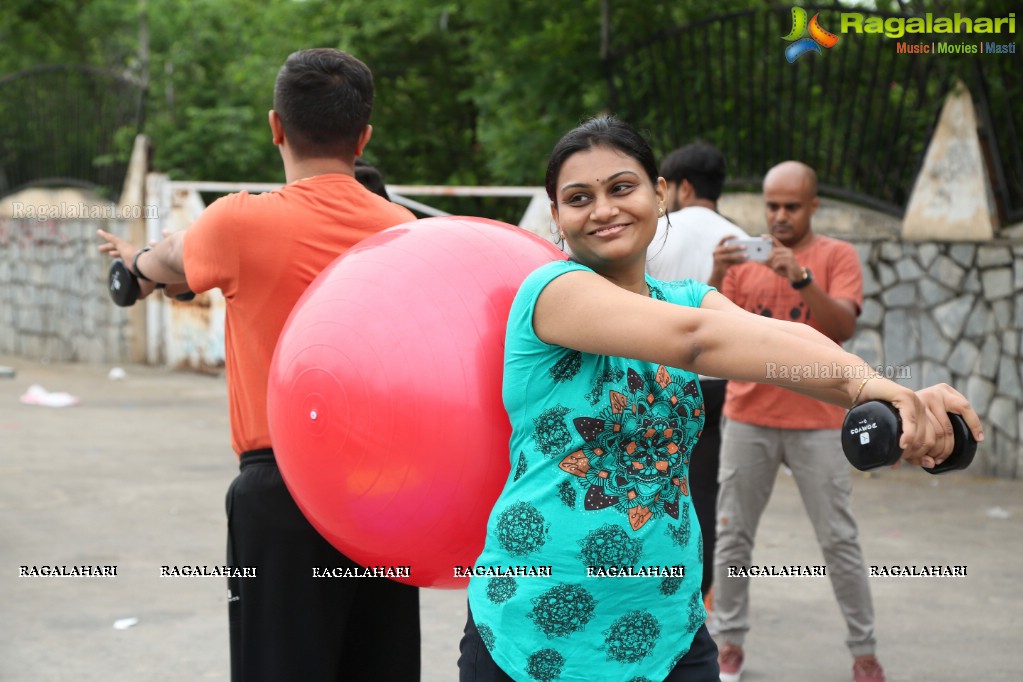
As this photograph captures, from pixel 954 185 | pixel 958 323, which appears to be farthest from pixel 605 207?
pixel 954 185

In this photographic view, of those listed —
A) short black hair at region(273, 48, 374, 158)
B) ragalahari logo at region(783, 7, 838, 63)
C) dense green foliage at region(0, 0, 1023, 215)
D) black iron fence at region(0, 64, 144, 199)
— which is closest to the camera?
short black hair at region(273, 48, 374, 158)

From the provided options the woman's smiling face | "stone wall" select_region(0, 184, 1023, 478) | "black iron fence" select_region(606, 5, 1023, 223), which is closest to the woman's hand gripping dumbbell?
the woman's smiling face

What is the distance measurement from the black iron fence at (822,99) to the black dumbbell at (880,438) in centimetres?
726

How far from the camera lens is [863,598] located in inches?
181

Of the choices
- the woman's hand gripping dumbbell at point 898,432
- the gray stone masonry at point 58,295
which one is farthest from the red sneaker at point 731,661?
the gray stone masonry at point 58,295

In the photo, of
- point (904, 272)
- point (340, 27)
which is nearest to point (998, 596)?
point (904, 272)

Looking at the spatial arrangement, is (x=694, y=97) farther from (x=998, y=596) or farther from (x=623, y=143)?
(x=623, y=143)

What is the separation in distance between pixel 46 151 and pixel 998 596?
14.4 m

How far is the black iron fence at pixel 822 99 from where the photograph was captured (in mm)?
8648

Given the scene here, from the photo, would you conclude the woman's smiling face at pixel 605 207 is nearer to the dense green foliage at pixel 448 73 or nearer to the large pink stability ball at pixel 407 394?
the large pink stability ball at pixel 407 394

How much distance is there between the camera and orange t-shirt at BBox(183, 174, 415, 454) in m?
2.94

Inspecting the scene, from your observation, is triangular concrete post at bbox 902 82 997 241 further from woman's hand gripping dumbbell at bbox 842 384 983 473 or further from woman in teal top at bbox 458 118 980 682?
woman's hand gripping dumbbell at bbox 842 384 983 473

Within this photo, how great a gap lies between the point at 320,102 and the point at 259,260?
1.44 feet

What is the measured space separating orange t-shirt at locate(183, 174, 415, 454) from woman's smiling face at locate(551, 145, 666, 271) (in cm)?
79
